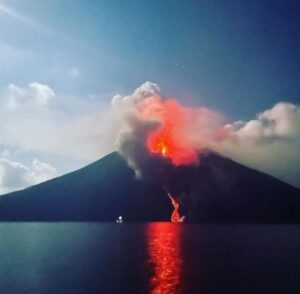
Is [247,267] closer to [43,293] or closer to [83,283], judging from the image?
[83,283]

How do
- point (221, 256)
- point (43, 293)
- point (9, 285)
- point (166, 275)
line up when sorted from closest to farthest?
point (43, 293)
point (9, 285)
point (166, 275)
point (221, 256)

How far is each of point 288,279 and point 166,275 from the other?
2085 centimetres

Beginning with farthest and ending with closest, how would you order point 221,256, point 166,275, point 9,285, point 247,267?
point 221,256
point 247,267
point 166,275
point 9,285

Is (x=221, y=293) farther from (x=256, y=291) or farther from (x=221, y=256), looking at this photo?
(x=221, y=256)

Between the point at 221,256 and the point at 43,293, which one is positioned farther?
the point at 221,256

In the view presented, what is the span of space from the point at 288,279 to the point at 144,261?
36.2 m

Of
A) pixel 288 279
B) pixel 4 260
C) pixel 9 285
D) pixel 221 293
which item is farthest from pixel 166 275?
pixel 4 260

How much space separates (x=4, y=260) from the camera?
9562 centimetres

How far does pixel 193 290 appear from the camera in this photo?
61375 millimetres

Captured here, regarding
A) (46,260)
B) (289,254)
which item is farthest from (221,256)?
(46,260)

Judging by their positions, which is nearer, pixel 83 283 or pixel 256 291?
pixel 256 291

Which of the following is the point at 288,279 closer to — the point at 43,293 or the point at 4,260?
the point at 43,293

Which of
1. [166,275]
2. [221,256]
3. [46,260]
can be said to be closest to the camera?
[166,275]

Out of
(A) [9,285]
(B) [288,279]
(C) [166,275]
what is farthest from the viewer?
(C) [166,275]
